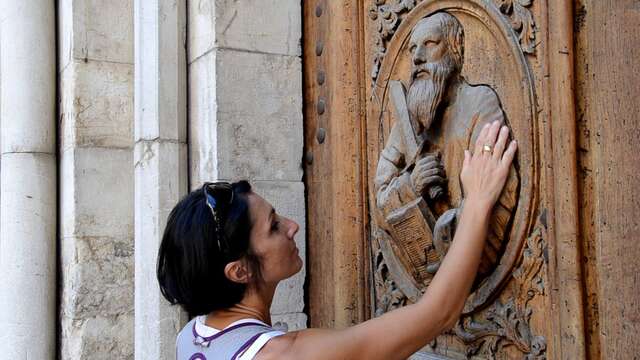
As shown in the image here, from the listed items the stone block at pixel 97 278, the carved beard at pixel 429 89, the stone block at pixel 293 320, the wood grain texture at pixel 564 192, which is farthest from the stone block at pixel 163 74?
the wood grain texture at pixel 564 192

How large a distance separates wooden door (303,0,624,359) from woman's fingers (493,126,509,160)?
2 cm

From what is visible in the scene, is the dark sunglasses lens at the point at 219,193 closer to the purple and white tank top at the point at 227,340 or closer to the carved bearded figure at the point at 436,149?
the purple and white tank top at the point at 227,340

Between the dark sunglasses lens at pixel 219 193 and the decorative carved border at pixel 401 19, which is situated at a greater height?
the decorative carved border at pixel 401 19

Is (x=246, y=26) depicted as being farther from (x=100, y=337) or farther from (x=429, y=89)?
(x=100, y=337)

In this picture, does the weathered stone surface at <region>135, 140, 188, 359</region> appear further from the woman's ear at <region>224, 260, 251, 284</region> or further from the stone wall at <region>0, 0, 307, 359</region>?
the woman's ear at <region>224, 260, 251, 284</region>

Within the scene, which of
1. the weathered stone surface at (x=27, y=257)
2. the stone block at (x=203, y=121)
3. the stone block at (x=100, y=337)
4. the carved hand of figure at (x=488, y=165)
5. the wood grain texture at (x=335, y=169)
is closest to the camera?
the carved hand of figure at (x=488, y=165)

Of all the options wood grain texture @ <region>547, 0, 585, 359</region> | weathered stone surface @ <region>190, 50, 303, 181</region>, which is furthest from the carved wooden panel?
weathered stone surface @ <region>190, 50, 303, 181</region>

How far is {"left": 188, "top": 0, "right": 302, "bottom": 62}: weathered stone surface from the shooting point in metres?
2.33

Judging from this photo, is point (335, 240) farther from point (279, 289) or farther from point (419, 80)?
point (419, 80)

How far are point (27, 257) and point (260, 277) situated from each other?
2103 millimetres

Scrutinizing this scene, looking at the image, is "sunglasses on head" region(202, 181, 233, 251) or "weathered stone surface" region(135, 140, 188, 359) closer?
"sunglasses on head" region(202, 181, 233, 251)

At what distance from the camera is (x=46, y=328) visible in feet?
10.7

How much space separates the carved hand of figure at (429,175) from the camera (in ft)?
5.69

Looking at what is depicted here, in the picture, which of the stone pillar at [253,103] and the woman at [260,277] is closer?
the woman at [260,277]
